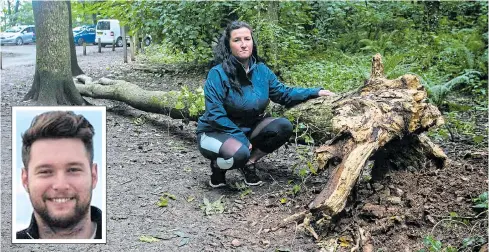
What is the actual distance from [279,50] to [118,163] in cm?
504

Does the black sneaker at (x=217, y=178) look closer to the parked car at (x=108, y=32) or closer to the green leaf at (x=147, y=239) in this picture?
the green leaf at (x=147, y=239)

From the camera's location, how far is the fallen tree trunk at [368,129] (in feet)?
10.5

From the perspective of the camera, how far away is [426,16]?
11336 millimetres

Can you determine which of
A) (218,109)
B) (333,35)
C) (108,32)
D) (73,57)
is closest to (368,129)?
(218,109)

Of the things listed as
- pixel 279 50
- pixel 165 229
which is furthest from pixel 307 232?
pixel 279 50

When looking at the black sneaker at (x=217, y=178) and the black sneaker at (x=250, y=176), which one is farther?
the black sneaker at (x=250, y=176)

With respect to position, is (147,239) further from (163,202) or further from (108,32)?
(108,32)

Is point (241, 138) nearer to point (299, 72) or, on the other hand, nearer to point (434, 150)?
point (434, 150)

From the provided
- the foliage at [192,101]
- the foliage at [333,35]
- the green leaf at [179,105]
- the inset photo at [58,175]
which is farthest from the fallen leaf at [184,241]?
the foliage at [333,35]

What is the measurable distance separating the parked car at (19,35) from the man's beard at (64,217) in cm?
229

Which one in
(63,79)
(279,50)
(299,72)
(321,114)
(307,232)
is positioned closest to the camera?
(307,232)

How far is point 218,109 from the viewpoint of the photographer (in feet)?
13.0

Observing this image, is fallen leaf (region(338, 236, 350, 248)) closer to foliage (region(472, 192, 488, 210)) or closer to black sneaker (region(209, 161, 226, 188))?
foliage (region(472, 192, 488, 210))

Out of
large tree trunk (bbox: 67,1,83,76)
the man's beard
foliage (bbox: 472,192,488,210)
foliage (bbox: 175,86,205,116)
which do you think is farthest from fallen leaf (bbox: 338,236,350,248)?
large tree trunk (bbox: 67,1,83,76)
